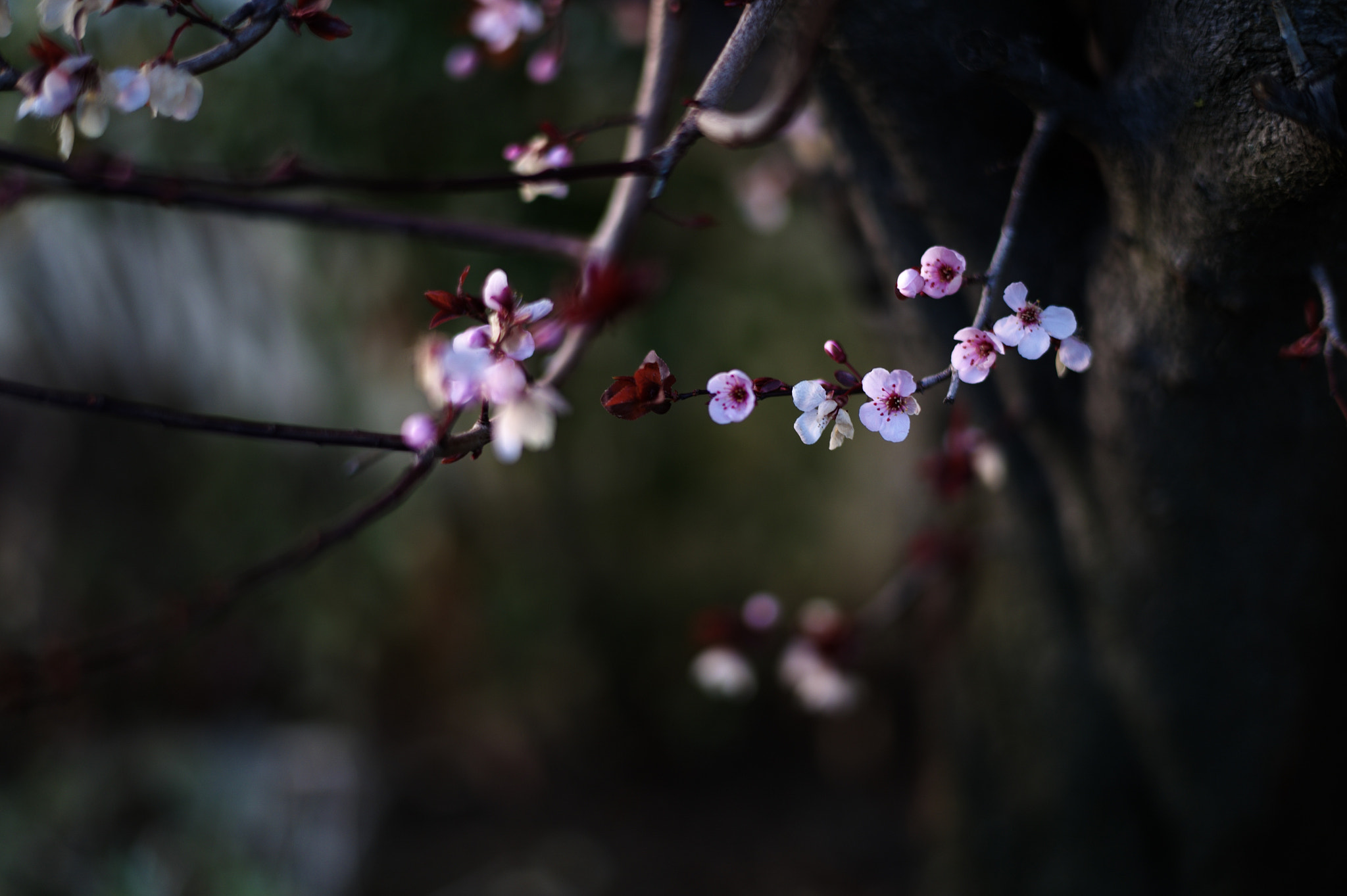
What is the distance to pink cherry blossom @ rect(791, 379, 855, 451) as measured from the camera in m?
0.50

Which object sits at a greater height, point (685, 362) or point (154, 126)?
point (154, 126)

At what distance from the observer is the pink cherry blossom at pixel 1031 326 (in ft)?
1.61

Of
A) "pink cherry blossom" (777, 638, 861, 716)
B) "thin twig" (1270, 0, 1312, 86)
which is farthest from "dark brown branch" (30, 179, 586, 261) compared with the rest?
"pink cherry blossom" (777, 638, 861, 716)

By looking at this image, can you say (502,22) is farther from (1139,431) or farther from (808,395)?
(1139,431)

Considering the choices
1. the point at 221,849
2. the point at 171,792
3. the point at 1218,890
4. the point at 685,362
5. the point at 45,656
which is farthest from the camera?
the point at 685,362

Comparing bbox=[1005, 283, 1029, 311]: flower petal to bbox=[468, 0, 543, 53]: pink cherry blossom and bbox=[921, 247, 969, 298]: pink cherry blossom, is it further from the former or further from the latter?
bbox=[468, 0, 543, 53]: pink cherry blossom

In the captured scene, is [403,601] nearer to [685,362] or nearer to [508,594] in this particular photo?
[508,594]

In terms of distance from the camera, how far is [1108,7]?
61 centimetres

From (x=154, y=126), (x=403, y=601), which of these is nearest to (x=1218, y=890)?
(x=403, y=601)

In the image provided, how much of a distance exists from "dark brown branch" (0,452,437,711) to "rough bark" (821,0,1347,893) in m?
0.52

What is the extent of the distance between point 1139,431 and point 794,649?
59 cm

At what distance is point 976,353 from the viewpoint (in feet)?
1.59

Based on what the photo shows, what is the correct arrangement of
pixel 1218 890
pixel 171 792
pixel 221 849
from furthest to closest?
pixel 171 792
pixel 221 849
pixel 1218 890

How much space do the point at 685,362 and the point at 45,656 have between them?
Answer: 1.48 m
